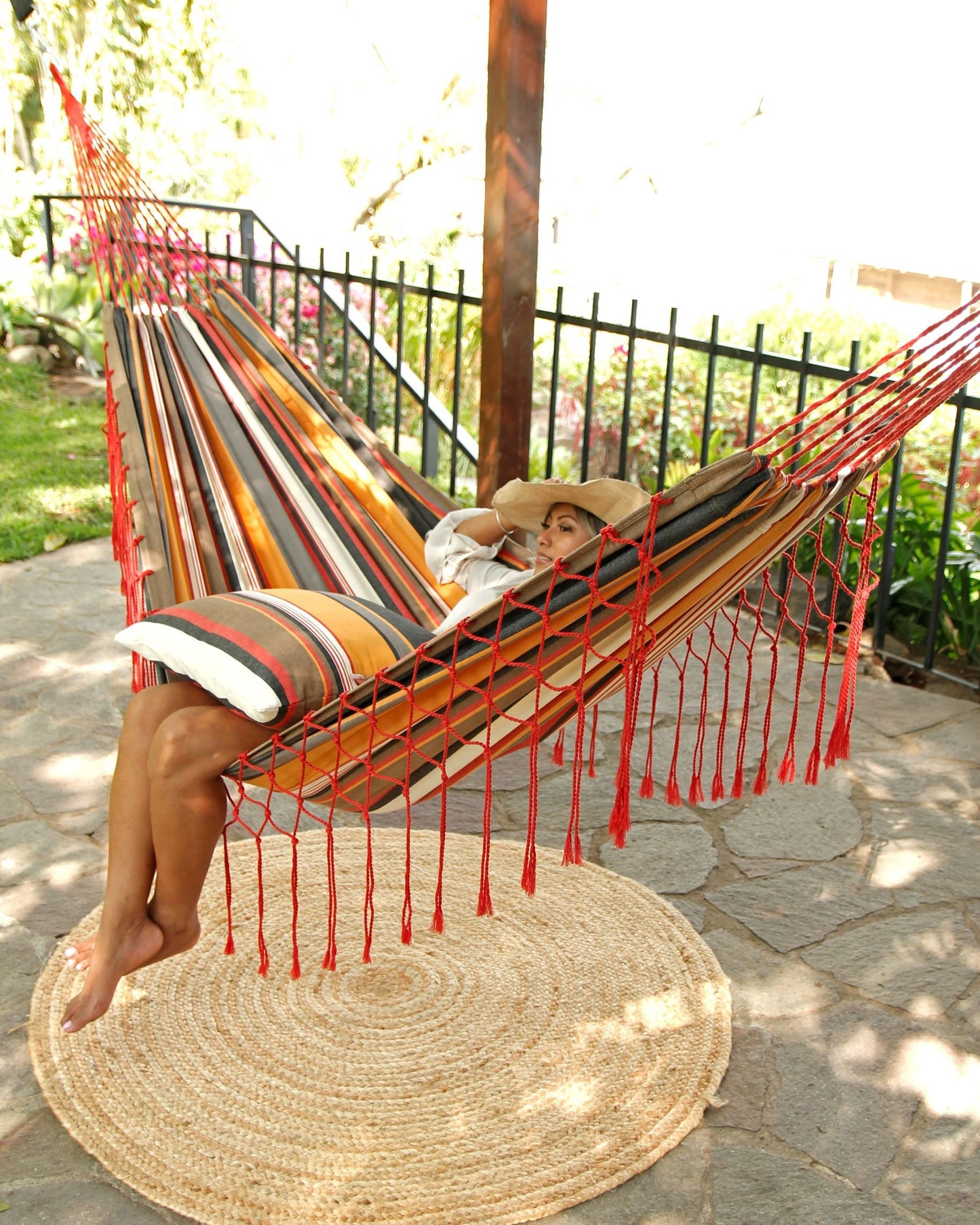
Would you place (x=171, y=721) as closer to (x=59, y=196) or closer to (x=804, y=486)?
(x=804, y=486)

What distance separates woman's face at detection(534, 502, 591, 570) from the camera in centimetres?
200

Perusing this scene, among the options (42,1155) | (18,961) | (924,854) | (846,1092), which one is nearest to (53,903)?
(18,961)

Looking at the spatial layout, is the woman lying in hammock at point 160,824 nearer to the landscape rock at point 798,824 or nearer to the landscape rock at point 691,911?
the landscape rock at point 691,911

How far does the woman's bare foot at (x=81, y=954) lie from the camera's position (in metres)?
1.74

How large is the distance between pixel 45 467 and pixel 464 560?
2.77 meters

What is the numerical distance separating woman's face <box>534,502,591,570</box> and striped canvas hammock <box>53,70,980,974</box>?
0.25 metres

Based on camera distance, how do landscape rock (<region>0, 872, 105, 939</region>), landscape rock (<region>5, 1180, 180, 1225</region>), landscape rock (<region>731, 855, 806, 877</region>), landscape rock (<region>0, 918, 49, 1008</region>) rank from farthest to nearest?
landscape rock (<region>731, 855, 806, 877</region>), landscape rock (<region>0, 872, 105, 939</region>), landscape rock (<region>0, 918, 49, 1008</region>), landscape rock (<region>5, 1180, 180, 1225</region>)

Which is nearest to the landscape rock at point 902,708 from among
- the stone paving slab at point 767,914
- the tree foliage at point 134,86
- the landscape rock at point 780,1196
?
the stone paving slab at point 767,914

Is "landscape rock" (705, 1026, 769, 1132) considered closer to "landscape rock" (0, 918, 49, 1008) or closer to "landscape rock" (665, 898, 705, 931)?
"landscape rock" (665, 898, 705, 931)

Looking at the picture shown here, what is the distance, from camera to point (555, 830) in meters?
2.23

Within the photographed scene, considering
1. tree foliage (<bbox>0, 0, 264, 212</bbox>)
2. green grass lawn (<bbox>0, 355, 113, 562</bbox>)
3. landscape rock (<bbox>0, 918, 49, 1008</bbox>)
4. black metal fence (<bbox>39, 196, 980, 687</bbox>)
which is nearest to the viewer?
landscape rock (<bbox>0, 918, 49, 1008</bbox>)

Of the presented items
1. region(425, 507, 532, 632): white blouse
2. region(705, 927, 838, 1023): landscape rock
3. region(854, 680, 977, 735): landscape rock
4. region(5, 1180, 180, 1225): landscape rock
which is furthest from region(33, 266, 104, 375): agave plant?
region(5, 1180, 180, 1225): landscape rock

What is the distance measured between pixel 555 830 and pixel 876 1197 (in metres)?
0.93

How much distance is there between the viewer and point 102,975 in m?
1.57
